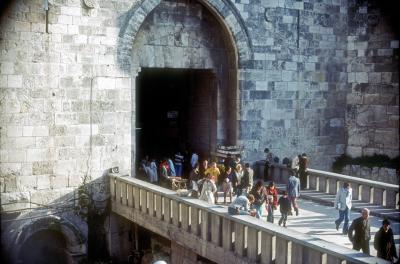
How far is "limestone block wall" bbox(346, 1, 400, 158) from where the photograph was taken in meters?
18.3

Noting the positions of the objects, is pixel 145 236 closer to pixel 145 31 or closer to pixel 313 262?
pixel 145 31

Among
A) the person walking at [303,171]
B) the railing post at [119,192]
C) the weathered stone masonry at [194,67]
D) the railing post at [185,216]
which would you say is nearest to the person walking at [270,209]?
the railing post at [185,216]

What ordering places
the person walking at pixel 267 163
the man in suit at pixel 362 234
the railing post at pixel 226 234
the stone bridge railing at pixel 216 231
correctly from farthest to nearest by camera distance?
1. the person walking at pixel 267 163
2. the railing post at pixel 226 234
3. the man in suit at pixel 362 234
4. the stone bridge railing at pixel 216 231

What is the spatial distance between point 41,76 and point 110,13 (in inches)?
111

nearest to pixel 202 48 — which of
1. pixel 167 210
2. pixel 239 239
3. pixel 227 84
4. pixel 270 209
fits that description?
pixel 227 84

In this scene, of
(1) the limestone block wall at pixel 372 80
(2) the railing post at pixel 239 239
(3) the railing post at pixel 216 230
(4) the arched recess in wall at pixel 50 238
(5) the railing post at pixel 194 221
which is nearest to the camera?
(2) the railing post at pixel 239 239

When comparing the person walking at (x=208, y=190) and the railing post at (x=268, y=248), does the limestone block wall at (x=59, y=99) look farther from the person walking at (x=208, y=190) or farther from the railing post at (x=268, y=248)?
the railing post at (x=268, y=248)

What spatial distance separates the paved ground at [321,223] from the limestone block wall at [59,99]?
4149 millimetres

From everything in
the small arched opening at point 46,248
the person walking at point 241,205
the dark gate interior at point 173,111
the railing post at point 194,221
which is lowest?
the small arched opening at point 46,248

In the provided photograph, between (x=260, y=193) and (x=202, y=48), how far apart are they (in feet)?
22.6

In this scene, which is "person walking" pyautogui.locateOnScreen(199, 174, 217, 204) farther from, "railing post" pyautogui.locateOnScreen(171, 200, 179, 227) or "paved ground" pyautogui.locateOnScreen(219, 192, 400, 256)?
"paved ground" pyautogui.locateOnScreen(219, 192, 400, 256)

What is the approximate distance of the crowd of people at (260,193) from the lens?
1005 centimetres

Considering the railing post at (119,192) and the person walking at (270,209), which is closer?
the person walking at (270,209)

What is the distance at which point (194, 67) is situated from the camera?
1725cm
